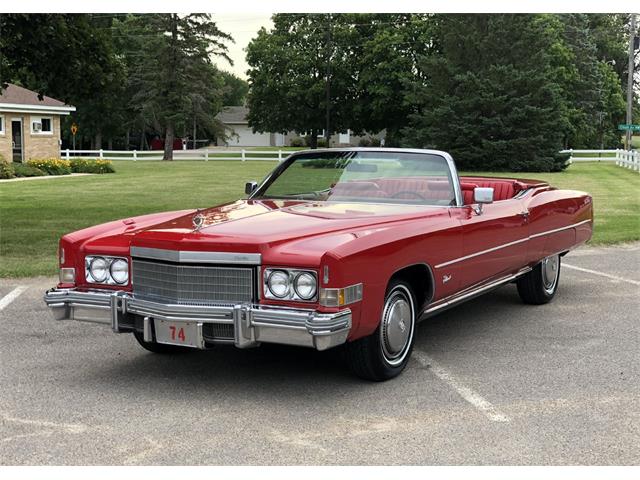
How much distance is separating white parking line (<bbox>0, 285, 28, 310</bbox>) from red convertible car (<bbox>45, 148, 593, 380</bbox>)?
253cm

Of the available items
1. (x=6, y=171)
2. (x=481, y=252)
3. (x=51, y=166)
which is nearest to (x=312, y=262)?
(x=481, y=252)

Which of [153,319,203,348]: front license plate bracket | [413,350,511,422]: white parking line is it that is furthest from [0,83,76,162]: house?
[153,319,203,348]: front license plate bracket

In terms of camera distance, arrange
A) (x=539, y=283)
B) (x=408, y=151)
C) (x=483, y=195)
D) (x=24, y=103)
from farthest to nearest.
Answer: (x=24, y=103)
(x=539, y=283)
(x=408, y=151)
(x=483, y=195)

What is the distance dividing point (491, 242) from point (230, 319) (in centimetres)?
261

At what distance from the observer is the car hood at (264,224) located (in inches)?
191

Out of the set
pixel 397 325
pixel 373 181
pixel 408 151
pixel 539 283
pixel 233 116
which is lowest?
pixel 539 283

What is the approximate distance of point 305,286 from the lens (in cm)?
471

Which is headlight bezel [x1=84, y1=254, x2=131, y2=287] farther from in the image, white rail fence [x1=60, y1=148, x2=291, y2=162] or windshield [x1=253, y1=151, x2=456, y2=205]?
white rail fence [x1=60, y1=148, x2=291, y2=162]

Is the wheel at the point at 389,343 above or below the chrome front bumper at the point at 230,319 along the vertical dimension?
below

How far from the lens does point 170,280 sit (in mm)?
4945

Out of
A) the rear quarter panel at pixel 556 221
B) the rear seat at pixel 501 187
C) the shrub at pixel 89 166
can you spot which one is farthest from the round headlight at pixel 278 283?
the shrub at pixel 89 166

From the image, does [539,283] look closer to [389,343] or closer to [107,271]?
[389,343]

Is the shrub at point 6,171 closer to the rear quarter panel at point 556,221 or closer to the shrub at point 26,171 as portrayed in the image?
the shrub at point 26,171

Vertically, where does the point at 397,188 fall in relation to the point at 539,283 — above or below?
above
